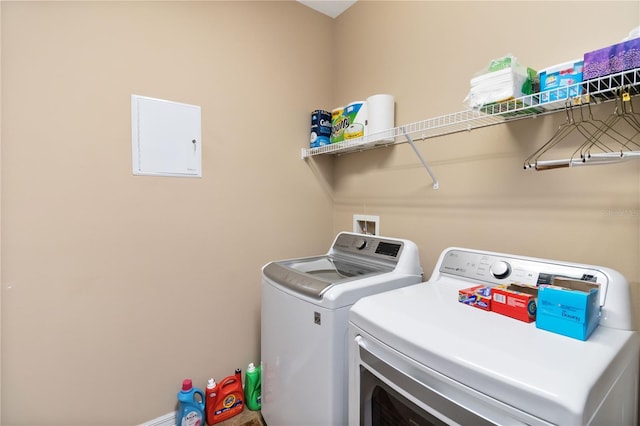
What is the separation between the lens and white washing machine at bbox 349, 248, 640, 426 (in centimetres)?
57

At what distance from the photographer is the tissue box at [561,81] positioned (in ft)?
3.08

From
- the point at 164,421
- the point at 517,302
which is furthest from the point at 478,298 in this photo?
the point at 164,421

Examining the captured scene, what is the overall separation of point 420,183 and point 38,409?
216cm

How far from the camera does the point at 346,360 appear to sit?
3.58 feet

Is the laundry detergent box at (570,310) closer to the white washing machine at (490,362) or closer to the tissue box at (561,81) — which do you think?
the white washing machine at (490,362)

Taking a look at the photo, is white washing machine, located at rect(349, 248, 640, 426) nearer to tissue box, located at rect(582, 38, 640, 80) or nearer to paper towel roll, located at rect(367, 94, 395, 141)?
tissue box, located at rect(582, 38, 640, 80)

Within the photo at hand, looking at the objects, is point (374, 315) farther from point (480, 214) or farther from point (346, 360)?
point (480, 214)

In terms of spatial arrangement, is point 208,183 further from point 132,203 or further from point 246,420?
point 246,420

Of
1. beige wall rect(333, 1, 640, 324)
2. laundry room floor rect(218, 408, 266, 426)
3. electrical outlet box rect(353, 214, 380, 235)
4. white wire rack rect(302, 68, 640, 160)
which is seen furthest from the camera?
electrical outlet box rect(353, 214, 380, 235)

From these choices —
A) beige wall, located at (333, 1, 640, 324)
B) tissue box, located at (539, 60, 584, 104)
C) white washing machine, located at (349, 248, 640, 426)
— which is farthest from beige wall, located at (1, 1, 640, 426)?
white washing machine, located at (349, 248, 640, 426)

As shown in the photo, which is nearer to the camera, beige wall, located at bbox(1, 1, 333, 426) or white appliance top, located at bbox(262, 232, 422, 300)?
white appliance top, located at bbox(262, 232, 422, 300)

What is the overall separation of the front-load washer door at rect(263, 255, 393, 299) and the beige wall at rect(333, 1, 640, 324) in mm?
395

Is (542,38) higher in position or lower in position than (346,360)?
higher

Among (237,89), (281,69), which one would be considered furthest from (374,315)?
(281,69)
